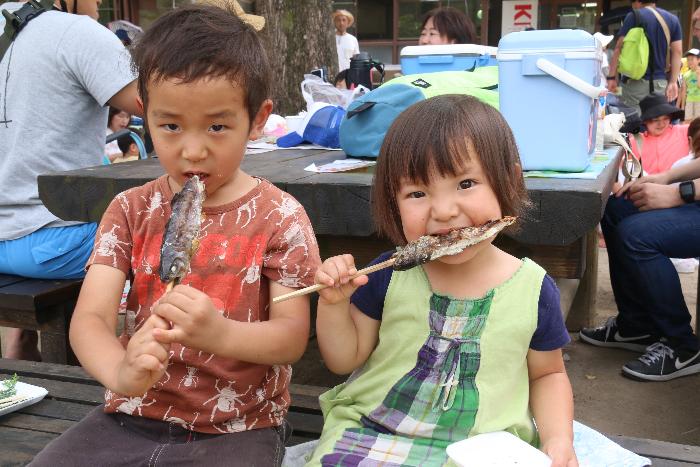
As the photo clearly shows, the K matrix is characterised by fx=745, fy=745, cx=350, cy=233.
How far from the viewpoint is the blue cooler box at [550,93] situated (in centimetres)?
244

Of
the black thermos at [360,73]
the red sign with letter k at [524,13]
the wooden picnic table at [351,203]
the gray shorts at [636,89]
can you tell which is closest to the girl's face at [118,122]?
the black thermos at [360,73]

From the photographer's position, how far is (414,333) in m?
1.68

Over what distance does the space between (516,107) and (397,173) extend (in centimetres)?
106

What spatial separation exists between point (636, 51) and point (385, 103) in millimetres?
6537

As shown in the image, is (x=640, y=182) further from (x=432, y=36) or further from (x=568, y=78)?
(x=432, y=36)

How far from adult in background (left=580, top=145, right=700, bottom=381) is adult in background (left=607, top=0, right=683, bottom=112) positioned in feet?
15.4

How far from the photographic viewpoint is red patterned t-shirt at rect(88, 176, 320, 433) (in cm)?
166

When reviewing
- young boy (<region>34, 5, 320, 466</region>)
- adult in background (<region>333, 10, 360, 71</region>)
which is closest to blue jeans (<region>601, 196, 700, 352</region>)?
young boy (<region>34, 5, 320, 466</region>)

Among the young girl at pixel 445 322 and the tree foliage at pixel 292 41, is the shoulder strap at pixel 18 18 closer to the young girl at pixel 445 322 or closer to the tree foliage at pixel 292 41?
the young girl at pixel 445 322

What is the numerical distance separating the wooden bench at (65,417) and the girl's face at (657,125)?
4796mm

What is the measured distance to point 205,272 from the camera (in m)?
1.66

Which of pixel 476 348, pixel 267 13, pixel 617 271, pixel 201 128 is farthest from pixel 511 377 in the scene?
pixel 267 13

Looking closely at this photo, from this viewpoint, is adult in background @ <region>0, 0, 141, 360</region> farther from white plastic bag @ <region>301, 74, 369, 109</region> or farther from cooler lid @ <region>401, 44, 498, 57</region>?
cooler lid @ <region>401, 44, 498, 57</region>

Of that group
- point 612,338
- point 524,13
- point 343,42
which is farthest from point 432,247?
point 524,13
